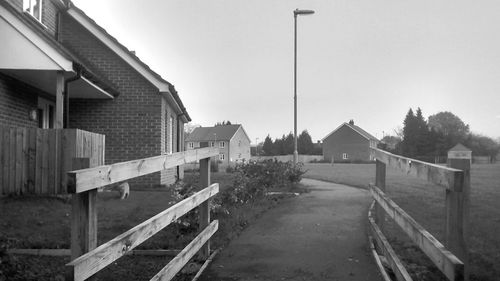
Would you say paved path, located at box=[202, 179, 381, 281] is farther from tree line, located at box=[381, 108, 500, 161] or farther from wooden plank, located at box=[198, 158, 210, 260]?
tree line, located at box=[381, 108, 500, 161]

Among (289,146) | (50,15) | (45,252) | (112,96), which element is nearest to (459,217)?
(45,252)

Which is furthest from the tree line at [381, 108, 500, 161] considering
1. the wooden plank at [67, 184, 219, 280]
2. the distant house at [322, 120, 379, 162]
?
the wooden plank at [67, 184, 219, 280]

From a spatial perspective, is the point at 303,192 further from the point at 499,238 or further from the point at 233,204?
the point at 499,238

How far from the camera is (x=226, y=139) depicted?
79.6 m

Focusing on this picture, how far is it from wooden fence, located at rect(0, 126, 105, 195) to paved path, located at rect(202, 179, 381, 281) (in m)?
4.11

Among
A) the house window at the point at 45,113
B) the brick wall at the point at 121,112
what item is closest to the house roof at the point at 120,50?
the brick wall at the point at 121,112

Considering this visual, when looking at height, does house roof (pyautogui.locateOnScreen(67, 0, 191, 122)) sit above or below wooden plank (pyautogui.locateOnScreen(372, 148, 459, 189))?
above

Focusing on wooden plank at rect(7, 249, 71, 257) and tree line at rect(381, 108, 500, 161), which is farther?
tree line at rect(381, 108, 500, 161)

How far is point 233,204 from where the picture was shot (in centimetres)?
1001

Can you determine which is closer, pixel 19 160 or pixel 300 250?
pixel 300 250

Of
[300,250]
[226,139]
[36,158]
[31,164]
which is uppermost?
[226,139]

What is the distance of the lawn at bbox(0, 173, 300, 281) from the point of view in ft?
16.9

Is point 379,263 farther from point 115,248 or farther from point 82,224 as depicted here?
point 82,224

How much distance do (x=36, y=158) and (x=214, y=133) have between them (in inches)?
2816
